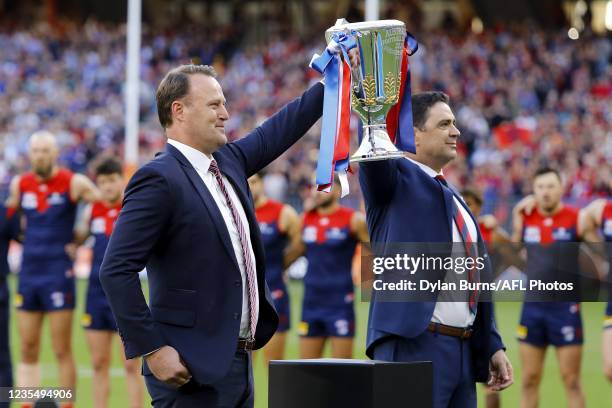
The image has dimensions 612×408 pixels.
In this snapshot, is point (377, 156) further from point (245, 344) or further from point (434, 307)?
point (245, 344)

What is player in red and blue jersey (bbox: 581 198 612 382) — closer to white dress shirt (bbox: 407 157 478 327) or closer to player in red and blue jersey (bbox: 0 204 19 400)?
white dress shirt (bbox: 407 157 478 327)

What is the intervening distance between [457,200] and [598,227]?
4.12 metres

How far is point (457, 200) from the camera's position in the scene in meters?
5.48

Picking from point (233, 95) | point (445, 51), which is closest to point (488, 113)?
point (445, 51)

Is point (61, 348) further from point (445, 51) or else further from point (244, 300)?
point (445, 51)

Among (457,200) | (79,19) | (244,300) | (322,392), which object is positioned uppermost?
(79,19)

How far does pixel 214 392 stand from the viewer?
4363 millimetres

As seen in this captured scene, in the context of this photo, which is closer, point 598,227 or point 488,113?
point 598,227

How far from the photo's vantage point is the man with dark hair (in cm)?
425

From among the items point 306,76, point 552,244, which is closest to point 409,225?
point 552,244

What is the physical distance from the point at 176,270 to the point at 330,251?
19.1 feet

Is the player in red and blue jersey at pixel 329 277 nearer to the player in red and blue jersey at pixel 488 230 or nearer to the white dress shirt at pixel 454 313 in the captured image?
the player in red and blue jersey at pixel 488 230

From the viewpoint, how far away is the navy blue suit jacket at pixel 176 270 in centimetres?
424

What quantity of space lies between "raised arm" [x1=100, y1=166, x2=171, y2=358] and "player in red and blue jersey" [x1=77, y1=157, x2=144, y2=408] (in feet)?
15.5
